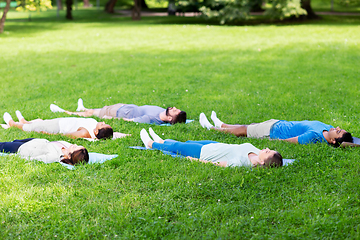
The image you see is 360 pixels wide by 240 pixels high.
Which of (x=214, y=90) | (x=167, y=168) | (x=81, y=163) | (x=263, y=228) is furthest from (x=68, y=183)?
(x=214, y=90)

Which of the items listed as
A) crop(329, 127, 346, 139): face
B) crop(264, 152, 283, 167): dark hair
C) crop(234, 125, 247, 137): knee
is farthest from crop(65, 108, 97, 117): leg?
crop(329, 127, 346, 139): face

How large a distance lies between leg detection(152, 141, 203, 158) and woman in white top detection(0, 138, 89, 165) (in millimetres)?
1091

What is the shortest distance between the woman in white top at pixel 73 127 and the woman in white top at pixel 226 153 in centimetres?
96

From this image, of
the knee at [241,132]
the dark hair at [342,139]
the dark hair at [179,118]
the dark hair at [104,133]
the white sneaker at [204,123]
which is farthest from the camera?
the dark hair at [179,118]

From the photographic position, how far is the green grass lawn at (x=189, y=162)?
314 centimetres

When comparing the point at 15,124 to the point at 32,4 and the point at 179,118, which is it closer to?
the point at 179,118

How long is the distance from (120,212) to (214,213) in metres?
0.97

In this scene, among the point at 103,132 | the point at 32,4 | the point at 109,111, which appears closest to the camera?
the point at 103,132

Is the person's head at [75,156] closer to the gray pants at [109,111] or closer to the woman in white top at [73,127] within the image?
the woman in white top at [73,127]

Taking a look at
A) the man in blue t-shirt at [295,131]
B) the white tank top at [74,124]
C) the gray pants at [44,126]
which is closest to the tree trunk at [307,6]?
the man in blue t-shirt at [295,131]

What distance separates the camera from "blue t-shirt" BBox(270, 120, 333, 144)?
16.1 feet

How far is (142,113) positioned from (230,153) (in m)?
2.50

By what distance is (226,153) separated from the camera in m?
4.36

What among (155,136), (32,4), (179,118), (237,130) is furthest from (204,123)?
(32,4)
